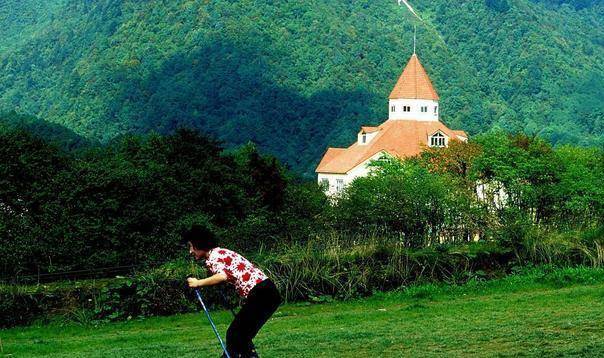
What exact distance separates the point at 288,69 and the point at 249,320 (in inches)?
5117

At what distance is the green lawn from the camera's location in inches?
498

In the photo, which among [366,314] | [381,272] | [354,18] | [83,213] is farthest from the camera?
[354,18]

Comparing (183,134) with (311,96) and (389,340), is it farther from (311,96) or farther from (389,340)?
(311,96)

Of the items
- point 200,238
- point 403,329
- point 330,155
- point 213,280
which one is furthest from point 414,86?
point 213,280

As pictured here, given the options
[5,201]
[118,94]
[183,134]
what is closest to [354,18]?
[118,94]

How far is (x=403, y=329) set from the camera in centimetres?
1473

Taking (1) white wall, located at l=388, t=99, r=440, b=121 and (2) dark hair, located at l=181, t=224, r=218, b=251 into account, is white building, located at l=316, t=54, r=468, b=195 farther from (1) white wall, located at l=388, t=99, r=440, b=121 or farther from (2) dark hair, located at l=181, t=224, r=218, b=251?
(2) dark hair, located at l=181, t=224, r=218, b=251

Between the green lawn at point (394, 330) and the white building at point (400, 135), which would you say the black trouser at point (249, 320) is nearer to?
the green lawn at point (394, 330)

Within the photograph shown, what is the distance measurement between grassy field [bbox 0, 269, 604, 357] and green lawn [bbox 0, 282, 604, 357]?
0.05 feet

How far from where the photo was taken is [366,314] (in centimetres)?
1773

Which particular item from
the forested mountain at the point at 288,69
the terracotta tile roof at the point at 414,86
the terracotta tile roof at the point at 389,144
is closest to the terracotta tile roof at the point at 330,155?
the terracotta tile roof at the point at 389,144

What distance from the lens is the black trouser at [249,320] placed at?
10727 mm

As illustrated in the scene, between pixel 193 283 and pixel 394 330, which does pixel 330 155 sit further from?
pixel 193 283

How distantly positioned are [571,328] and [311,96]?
122 m
